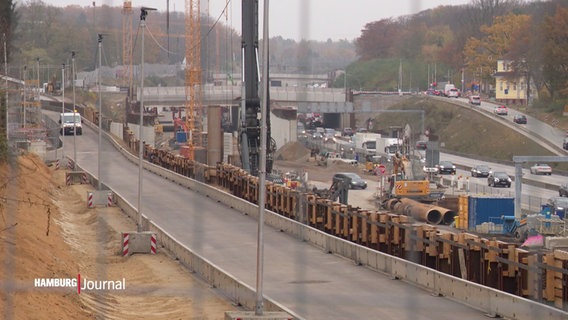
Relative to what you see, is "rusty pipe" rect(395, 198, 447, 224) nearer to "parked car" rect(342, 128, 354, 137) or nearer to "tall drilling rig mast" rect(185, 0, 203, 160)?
"tall drilling rig mast" rect(185, 0, 203, 160)

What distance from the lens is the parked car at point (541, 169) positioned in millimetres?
53750

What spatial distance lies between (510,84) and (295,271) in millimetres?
51215

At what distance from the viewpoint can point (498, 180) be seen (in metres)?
52.9

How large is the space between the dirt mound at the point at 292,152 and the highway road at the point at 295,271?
132 ft

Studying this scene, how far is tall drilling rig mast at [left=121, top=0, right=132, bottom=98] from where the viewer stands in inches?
3980

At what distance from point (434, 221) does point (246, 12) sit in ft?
37.2

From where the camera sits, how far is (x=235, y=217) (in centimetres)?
3325

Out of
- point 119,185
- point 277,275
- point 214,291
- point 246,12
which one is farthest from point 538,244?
point 119,185

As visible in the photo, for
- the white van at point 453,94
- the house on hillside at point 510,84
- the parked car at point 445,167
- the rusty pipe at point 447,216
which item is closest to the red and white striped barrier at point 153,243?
the rusty pipe at point 447,216

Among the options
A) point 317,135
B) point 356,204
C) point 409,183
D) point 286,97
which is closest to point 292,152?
point 286,97

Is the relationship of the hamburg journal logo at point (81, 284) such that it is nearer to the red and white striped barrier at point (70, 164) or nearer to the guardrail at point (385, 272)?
the guardrail at point (385, 272)

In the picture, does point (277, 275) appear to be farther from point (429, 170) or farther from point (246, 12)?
point (429, 170)

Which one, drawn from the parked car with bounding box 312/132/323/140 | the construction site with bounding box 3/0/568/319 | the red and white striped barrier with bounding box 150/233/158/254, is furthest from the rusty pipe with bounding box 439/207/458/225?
the parked car with bounding box 312/132/323/140


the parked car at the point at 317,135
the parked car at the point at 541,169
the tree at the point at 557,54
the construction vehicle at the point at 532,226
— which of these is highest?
the tree at the point at 557,54
